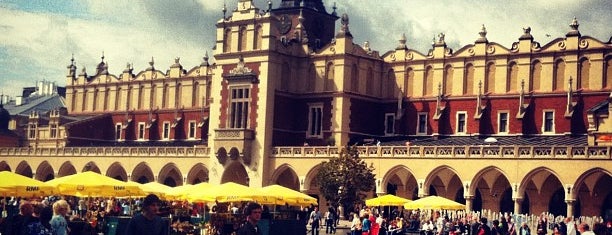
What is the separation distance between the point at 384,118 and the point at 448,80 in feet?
18.8

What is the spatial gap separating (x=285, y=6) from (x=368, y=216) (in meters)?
41.5

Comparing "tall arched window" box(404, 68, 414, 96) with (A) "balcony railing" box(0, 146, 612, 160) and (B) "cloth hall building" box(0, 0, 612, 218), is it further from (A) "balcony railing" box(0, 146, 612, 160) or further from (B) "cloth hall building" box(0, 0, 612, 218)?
(A) "balcony railing" box(0, 146, 612, 160)

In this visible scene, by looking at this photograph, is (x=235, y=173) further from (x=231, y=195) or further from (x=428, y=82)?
(x=231, y=195)

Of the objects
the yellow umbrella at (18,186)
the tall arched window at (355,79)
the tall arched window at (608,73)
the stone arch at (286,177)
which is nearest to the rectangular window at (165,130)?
the stone arch at (286,177)

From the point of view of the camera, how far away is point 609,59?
6259 centimetres

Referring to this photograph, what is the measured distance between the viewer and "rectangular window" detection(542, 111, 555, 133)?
64.7m

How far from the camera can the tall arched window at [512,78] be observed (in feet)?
219

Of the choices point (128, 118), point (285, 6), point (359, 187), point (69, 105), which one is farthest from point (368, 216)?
point (69, 105)

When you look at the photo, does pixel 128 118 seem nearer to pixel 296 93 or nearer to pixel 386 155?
pixel 296 93

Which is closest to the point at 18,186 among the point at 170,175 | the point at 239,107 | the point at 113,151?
the point at 239,107

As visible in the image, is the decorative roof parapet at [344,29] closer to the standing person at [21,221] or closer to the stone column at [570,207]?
the stone column at [570,207]

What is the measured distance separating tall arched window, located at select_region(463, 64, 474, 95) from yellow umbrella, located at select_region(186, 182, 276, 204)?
2652 centimetres

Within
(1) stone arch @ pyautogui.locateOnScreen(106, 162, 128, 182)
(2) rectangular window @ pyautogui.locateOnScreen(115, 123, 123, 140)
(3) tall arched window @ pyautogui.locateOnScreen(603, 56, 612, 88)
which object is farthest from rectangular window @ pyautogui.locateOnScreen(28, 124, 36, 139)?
(3) tall arched window @ pyautogui.locateOnScreen(603, 56, 612, 88)

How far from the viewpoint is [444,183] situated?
64562mm
